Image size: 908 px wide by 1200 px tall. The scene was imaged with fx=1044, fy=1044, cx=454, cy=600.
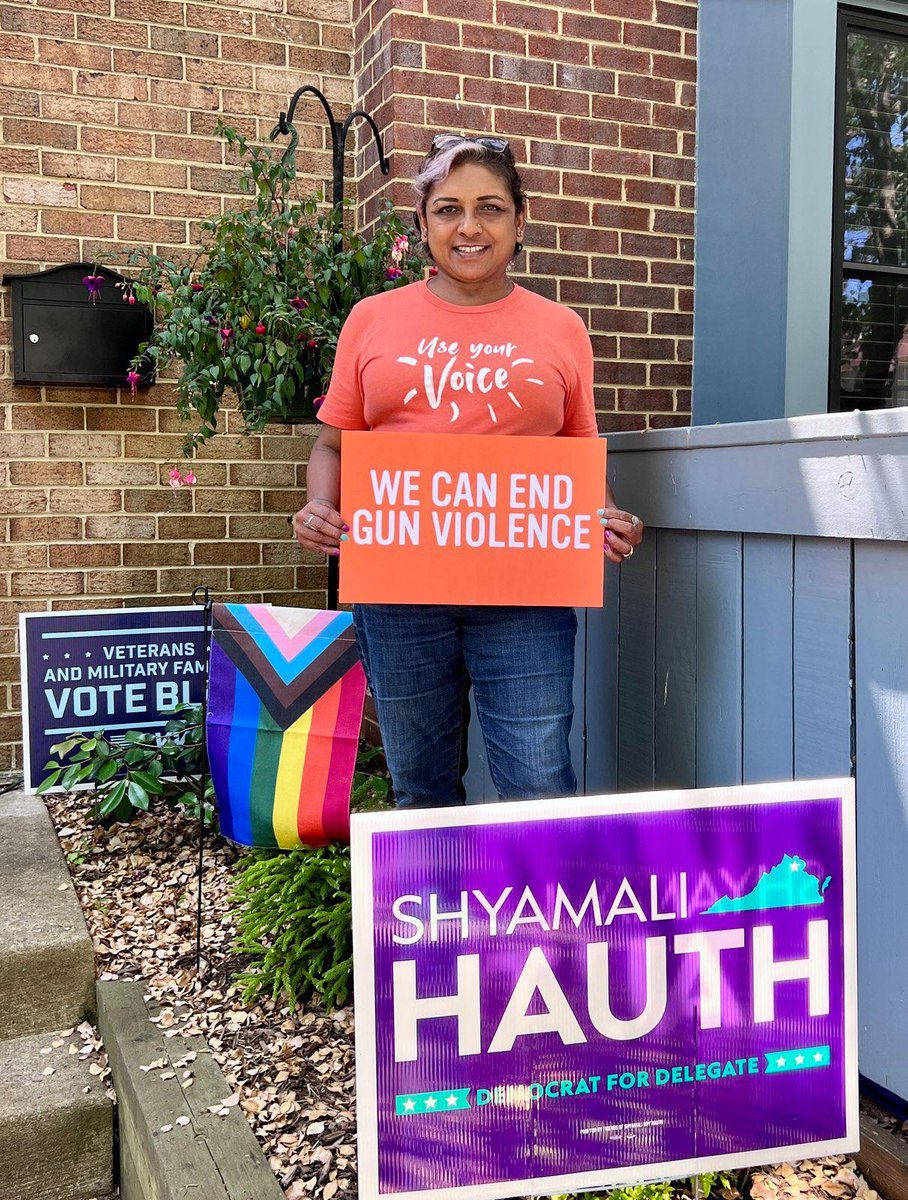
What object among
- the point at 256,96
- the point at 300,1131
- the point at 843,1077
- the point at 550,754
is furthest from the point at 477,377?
the point at 256,96

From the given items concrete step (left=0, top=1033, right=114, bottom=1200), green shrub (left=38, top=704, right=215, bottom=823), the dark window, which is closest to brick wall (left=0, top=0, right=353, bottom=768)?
green shrub (left=38, top=704, right=215, bottom=823)

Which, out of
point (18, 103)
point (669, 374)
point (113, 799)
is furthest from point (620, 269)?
point (113, 799)

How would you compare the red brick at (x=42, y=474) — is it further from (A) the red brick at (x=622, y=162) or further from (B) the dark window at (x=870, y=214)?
(B) the dark window at (x=870, y=214)

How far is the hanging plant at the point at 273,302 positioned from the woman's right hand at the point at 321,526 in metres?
0.91

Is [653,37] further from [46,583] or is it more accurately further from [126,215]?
[46,583]

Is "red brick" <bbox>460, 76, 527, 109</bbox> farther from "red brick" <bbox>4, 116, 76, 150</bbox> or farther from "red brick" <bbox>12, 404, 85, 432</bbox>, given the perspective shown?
"red brick" <bbox>12, 404, 85, 432</bbox>

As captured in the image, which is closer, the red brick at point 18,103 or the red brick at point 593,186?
the red brick at point 18,103

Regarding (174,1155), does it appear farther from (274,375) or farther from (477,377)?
(274,375)

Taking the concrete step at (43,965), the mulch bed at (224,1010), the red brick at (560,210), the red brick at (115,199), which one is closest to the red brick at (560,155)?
the red brick at (560,210)

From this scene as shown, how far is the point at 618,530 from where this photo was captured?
192cm

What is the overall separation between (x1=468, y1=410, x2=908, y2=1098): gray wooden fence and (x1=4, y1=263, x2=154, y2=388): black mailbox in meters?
1.98

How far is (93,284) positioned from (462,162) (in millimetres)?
2025

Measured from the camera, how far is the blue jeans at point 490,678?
6.35ft

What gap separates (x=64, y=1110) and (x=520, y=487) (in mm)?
1538
